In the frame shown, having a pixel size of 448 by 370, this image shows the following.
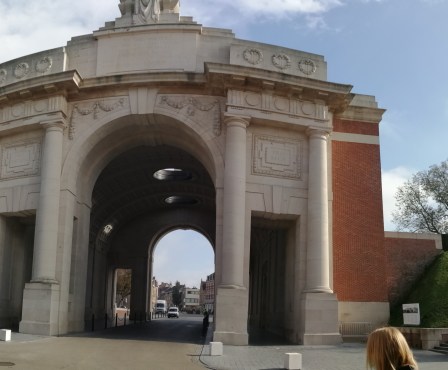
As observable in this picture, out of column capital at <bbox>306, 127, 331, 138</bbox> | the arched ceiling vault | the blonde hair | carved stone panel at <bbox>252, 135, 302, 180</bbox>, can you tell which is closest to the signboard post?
carved stone panel at <bbox>252, 135, 302, 180</bbox>

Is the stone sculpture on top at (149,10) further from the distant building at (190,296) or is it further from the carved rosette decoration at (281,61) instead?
the distant building at (190,296)

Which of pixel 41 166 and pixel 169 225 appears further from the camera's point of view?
pixel 169 225

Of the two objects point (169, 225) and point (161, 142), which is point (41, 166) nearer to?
point (161, 142)

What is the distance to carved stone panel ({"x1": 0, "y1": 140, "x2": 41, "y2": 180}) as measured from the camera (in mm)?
26484

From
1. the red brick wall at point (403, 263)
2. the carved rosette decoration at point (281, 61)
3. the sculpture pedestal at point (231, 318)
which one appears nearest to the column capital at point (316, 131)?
the carved rosette decoration at point (281, 61)

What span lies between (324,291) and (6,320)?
14.8m

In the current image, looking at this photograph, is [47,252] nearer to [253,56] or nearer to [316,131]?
[253,56]

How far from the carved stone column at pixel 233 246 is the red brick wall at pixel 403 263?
8.45 meters

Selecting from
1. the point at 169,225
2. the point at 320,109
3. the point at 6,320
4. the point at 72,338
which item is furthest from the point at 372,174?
the point at 169,225

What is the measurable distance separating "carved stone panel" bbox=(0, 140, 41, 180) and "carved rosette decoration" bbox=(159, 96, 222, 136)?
20.4 ft

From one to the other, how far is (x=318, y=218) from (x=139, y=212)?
80.5 feet

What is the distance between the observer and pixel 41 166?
25.8 m

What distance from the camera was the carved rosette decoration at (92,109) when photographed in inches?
1029

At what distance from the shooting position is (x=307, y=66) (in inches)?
1022
